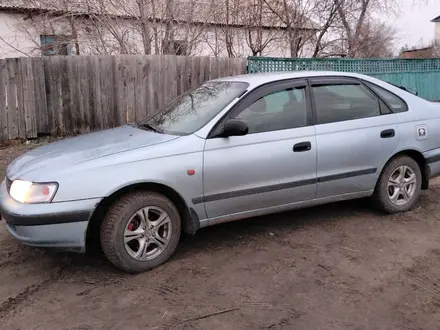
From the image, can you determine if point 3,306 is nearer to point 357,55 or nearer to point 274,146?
point 274,146

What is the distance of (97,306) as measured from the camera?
10.5 feet

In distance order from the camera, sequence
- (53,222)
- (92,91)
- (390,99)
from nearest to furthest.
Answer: (53,222) → (390,99) → (92,91)

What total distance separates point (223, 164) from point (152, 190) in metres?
0.65

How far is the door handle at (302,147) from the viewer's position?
424cm

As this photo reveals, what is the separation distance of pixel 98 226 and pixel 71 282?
18.9 inches

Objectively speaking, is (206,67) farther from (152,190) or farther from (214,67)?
(152,190)

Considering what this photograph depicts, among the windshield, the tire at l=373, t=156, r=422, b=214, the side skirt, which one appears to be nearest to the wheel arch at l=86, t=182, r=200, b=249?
the side skirt

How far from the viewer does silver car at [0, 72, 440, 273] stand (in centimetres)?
348

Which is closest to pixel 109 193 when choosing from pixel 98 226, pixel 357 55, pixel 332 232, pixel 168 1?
pixel 98 226

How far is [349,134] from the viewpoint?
454 cm

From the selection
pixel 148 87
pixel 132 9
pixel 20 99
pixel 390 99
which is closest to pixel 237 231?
pixel 390 99

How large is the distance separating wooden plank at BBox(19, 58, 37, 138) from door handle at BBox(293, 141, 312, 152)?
20.8 feet

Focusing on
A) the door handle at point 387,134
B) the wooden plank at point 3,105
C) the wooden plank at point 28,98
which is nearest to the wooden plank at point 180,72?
the wooden plank at point 28,98

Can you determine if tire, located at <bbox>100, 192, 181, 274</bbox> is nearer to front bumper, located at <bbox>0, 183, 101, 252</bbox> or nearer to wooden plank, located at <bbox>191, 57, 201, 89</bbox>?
front bumper, located at <bbox>0, 183, 101, 252</bbox>
